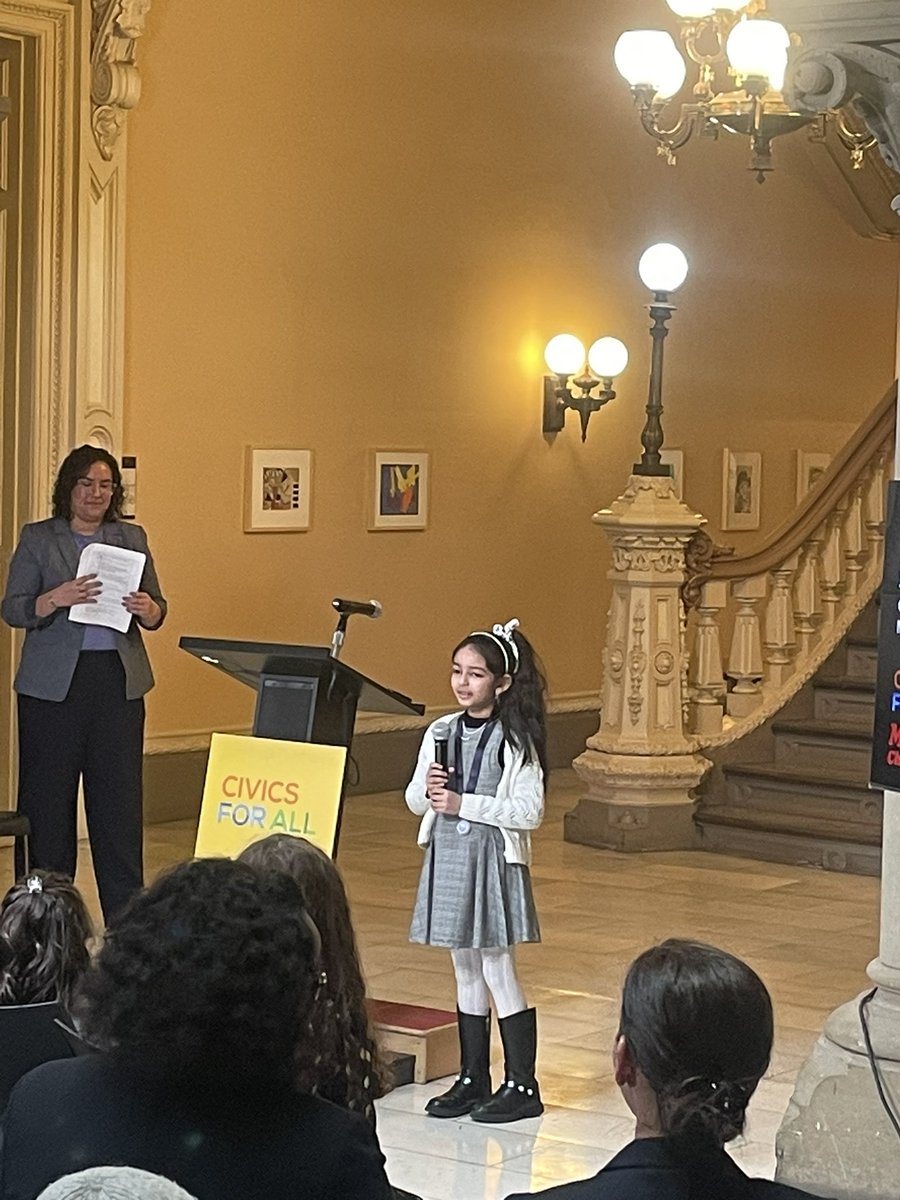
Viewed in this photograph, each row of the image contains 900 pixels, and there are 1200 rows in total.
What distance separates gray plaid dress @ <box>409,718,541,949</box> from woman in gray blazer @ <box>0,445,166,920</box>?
6.17 feet

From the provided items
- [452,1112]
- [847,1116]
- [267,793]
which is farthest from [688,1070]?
[267,793]

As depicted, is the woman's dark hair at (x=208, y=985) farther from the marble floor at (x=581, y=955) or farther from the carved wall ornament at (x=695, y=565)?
the carved wall ornament at (x=695, y=565)

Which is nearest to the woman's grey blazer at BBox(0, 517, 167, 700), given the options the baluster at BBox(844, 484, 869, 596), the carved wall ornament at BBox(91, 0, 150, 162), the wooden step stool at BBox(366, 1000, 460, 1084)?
the wooden step stool at BBox(366, 1000, 460, 1084)

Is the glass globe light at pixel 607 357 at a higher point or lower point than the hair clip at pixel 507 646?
higher

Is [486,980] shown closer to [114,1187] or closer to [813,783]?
[114,1187]

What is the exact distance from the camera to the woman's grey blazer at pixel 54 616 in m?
7.12

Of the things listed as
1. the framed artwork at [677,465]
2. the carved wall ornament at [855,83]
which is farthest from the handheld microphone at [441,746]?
the framed artwork at [677,465]

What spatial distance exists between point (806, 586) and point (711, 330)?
3.37 metres

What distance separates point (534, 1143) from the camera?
5.40 metres

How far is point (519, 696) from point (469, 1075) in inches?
38.6

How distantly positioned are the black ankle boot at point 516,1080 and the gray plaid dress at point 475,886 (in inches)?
8.7

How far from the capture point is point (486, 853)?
5570 millimetres

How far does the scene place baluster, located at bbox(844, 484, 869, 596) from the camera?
10867 millimetres

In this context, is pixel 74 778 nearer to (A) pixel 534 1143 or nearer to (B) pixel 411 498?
(A) pixel 534 1143
